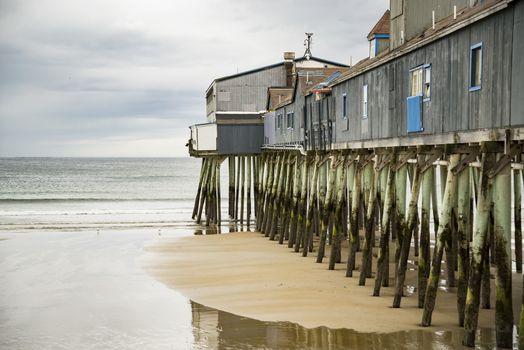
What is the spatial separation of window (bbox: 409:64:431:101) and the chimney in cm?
2738

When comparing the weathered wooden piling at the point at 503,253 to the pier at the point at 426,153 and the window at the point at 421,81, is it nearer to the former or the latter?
the pier at the point at 426,153

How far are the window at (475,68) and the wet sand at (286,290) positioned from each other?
4493mm

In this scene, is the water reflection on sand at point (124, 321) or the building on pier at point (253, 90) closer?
the water reflection on sand at point (124, 321)

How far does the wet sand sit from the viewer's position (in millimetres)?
14898

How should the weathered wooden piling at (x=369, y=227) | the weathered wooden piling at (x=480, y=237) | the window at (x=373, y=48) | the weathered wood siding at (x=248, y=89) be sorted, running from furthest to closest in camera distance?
the weathered wood siding at (x=248, y=89) < the window at (x=373, y=48) < the weathered wooden piling at (x=369, y=227) < the weathered wooden piling at (x=480, y=237)

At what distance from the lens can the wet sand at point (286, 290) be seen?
14898 mm

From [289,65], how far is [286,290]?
27894 millimetres

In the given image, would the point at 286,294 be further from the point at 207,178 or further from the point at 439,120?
the point at 207,178

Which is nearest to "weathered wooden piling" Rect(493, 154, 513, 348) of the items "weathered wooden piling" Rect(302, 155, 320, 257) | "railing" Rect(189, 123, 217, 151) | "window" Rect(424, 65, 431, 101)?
"window" Rect(424, 65, 431, 101)

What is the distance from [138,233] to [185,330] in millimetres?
20070

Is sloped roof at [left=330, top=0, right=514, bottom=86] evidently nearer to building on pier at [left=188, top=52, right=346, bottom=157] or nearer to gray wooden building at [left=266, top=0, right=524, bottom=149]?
gray wooden building at [left=266, top=0, right=524, bottom=149]

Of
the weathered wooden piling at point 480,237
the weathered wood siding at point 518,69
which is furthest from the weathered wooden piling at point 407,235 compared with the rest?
the weathered wood siding at point 518,69

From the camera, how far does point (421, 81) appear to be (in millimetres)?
16047

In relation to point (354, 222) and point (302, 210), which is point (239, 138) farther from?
point (354, 222)
